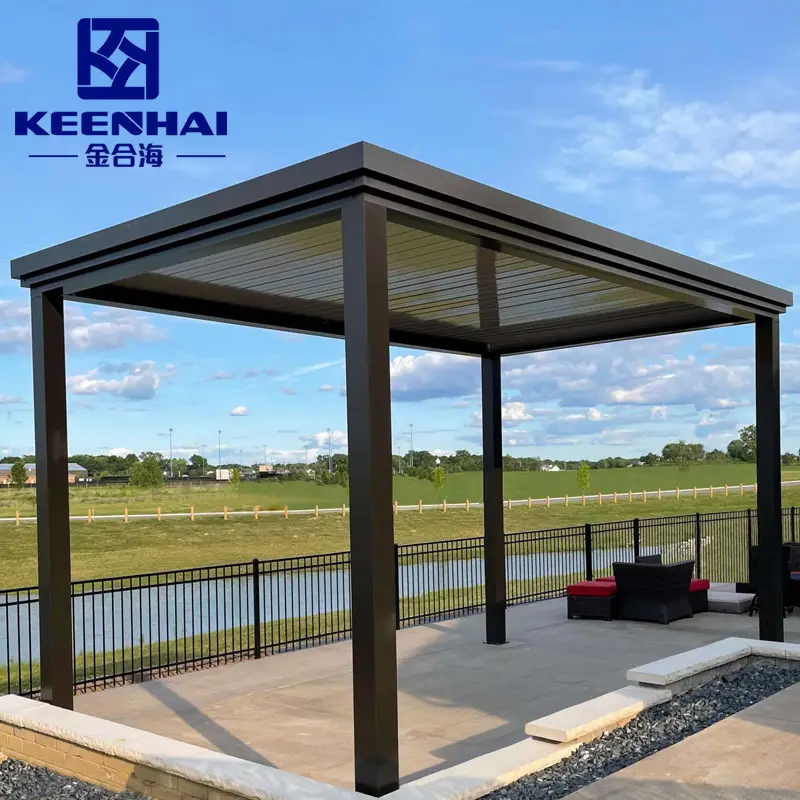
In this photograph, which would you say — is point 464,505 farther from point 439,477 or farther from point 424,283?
point 424,283

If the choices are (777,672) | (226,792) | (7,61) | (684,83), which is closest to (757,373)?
(777,672)

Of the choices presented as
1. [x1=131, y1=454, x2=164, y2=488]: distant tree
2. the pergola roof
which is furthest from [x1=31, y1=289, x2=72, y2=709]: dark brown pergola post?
[x1=131, y1=454, x2=164, y2=488]: distant tree

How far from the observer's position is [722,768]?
15.6ft

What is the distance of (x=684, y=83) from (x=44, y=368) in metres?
8.85

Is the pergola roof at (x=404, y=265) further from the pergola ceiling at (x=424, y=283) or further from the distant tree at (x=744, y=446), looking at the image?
the distant tree at (x=744, y=446)

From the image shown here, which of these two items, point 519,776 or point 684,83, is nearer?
point 519,776

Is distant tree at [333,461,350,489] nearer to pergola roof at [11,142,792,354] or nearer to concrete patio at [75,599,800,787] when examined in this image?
concrete patio at [75,599,800,787]

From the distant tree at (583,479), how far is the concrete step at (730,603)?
53.7 metres

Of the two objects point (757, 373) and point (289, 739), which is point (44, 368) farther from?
point (757, 373)

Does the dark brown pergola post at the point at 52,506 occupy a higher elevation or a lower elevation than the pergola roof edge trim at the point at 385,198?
lower

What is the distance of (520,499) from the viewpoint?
53625 millimetres

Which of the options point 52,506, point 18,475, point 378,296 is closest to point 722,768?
point 378,296

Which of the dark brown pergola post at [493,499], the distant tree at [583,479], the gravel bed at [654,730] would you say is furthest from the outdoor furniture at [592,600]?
the distant tree at [583,479]

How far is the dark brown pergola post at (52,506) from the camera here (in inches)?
265
